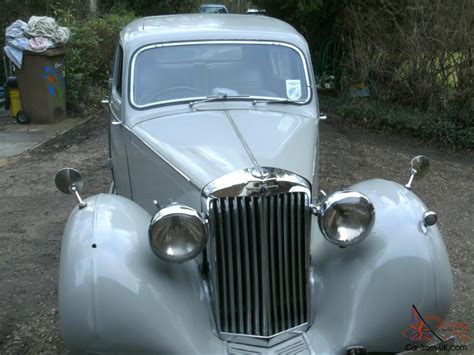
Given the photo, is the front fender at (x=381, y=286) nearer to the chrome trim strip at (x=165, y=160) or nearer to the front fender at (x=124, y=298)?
the front fender at (x=124, y=298)

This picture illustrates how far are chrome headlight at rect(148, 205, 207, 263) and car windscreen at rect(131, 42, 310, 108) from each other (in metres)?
1.44

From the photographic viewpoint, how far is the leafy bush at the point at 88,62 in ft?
35.0

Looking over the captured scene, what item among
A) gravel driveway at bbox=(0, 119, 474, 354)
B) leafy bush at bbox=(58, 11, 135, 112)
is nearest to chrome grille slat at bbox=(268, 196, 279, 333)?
gravel driveway at bbox=(0, 119, 474, 354)

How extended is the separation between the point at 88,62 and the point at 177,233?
9.28 metres

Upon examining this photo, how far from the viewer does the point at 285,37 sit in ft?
13.5

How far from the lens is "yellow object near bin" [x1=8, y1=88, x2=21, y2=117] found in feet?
33.6

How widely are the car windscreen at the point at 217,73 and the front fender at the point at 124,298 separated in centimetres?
139

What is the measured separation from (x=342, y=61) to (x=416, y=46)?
6.42 feet

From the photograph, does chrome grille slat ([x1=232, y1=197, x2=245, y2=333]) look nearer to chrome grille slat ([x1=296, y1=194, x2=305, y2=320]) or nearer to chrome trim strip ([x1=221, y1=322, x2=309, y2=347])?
chrome trim strip ([x1=221, y1=322, x2=309, y2=347])

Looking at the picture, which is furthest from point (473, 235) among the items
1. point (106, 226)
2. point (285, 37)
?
point (106, 226)

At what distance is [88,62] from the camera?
11078mm

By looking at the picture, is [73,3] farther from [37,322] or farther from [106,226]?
[106,226]

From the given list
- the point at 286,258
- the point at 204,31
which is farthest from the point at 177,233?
the point at 204,31

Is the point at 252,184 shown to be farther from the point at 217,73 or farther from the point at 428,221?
the point at 217,73
